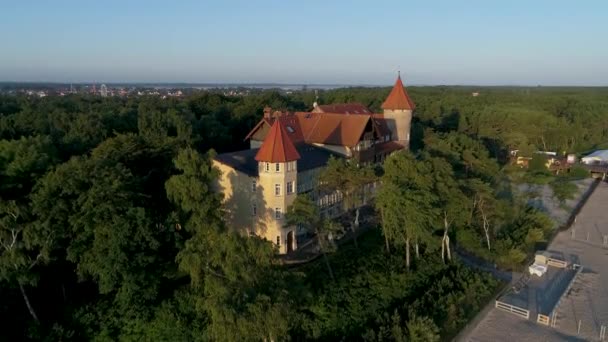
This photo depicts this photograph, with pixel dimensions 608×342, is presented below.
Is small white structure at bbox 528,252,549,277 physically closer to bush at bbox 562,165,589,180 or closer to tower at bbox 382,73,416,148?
tower at bbox 382,73,416,148

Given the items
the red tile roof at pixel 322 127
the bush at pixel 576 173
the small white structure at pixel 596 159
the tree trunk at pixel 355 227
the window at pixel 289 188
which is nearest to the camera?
the window at pixel 289 188

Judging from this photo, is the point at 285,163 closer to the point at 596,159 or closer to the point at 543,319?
the point at 543,319

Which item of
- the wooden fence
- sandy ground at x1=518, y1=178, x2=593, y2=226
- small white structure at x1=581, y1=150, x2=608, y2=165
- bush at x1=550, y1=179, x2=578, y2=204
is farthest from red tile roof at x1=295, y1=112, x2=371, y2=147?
small white structure at x1=581, y1=150, x2=608, y2=165

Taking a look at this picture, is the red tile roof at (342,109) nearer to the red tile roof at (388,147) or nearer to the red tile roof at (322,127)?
the red tile roof at (388,147)

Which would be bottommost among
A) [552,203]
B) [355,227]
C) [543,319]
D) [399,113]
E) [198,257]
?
[543,319]

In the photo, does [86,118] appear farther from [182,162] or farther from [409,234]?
[409,234]

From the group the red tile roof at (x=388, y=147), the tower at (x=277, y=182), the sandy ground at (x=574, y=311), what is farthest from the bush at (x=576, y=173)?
the tower at (x=277, y=182)

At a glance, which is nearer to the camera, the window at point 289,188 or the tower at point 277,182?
the tower at point 277,182

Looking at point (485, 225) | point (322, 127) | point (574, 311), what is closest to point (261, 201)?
point (322, 127)
